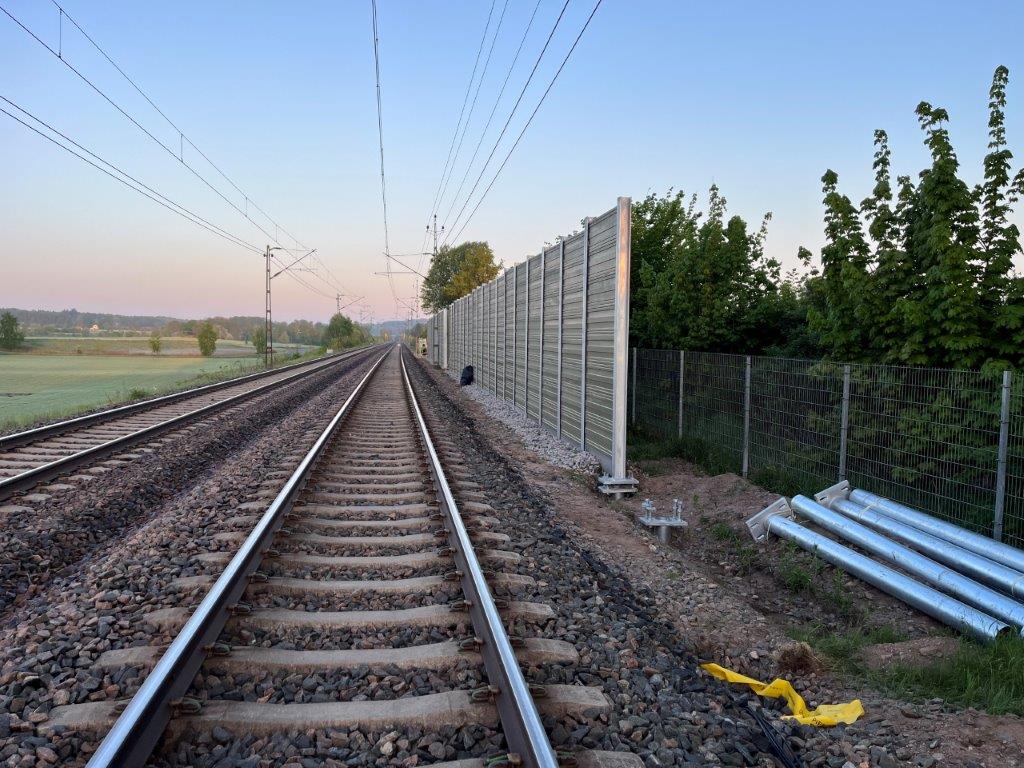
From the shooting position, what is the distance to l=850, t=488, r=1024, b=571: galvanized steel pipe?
5.62 metres

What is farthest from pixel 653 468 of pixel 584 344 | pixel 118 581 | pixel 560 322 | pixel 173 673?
pixel 173 673

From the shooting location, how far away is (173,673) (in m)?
3.31

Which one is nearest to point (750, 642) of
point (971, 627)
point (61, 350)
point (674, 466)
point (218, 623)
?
point (971, 627)

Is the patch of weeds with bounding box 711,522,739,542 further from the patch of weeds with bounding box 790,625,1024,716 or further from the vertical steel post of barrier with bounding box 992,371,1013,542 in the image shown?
the patch of weeds with bounding box 790,625,1024,716

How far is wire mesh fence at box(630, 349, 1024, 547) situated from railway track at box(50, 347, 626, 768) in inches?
175

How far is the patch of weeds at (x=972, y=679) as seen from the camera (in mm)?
3791

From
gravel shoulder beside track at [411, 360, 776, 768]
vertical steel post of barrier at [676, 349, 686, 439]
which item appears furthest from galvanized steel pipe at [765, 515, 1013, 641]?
vertical steel post of barrier at [676, 349, 686, 439]

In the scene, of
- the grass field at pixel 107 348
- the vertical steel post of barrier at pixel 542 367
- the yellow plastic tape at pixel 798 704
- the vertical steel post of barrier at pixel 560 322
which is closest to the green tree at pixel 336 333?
the grass field at pixel 107 348

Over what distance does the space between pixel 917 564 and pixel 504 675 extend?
4.32 metres

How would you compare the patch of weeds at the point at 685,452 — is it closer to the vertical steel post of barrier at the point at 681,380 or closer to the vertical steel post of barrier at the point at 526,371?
the vertical steel post of barrier at the point at 681,380

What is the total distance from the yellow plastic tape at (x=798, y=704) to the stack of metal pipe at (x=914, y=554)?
1790 mm

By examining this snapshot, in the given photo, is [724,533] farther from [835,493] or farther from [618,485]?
[618,485]

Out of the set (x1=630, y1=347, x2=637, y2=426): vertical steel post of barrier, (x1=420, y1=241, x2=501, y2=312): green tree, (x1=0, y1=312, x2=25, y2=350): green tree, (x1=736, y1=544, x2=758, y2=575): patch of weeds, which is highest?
(x1=420, y1=241, x2=501, y2=312): green tree

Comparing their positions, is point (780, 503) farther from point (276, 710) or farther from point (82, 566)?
point (82, 566)
